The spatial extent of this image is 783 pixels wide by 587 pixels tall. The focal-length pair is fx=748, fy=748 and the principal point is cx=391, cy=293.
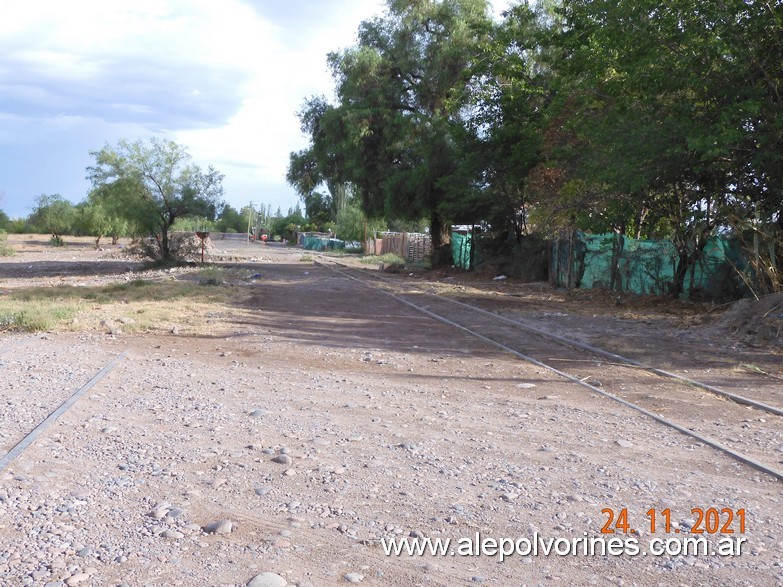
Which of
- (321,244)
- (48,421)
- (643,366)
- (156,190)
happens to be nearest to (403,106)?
(156,190)

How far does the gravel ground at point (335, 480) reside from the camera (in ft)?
13.5

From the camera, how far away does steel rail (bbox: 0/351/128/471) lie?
572 centimetres

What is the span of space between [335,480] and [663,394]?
535 cm

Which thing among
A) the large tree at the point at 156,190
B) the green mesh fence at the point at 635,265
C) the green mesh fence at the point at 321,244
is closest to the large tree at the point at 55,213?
the green mesh fence at the point at 321,244

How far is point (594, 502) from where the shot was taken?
5160 mm

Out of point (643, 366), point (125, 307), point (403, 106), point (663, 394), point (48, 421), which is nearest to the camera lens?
point (48, 421)

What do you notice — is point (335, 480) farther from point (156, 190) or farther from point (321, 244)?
point (321, 244)

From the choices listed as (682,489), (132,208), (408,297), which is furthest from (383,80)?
(682,489)

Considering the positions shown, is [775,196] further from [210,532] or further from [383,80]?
[383,80]

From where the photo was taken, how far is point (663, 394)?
9289mm

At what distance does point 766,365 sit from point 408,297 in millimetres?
13162

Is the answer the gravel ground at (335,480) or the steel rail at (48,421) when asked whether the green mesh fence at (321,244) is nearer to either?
the steel rail at (48,421)

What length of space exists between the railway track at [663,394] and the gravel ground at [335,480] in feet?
1.15

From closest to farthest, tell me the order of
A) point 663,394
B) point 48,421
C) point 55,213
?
point 48,421
point 663,394
point 55,213
